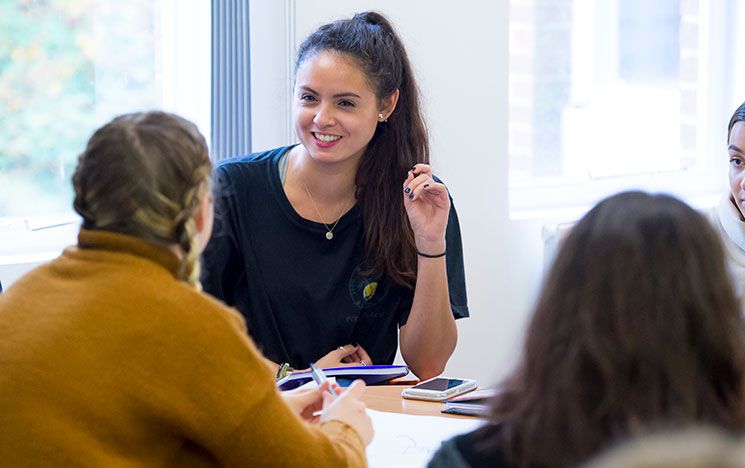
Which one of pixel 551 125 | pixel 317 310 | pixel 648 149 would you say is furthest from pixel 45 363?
pixel 648 149

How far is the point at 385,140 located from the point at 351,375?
71 centimetres

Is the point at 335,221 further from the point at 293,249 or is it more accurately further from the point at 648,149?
the point at 648,149

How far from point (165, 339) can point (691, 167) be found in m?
3.72

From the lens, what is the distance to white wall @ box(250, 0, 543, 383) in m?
3.45

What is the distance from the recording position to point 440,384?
1990 mm

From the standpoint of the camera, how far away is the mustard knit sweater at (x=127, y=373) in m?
1.19

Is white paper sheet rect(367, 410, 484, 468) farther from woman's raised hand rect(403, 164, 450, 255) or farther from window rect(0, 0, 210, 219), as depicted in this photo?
window rect(0, 0, 210, 219)

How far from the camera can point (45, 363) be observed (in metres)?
1.18

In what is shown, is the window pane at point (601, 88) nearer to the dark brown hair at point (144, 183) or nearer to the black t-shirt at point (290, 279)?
the black t-shirt at point (290, 279)

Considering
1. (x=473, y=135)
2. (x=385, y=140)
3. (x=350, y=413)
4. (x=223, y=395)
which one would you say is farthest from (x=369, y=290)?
(x=473, y=135)

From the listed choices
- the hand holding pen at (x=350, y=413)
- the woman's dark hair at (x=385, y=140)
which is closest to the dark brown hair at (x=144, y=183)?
the hand holding pen at (x=350, y=413)

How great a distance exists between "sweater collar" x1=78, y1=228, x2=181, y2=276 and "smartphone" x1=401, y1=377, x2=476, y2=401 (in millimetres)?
780

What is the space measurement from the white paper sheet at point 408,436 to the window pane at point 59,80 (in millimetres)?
1637

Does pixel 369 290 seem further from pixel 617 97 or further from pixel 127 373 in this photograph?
pixel 617 97
